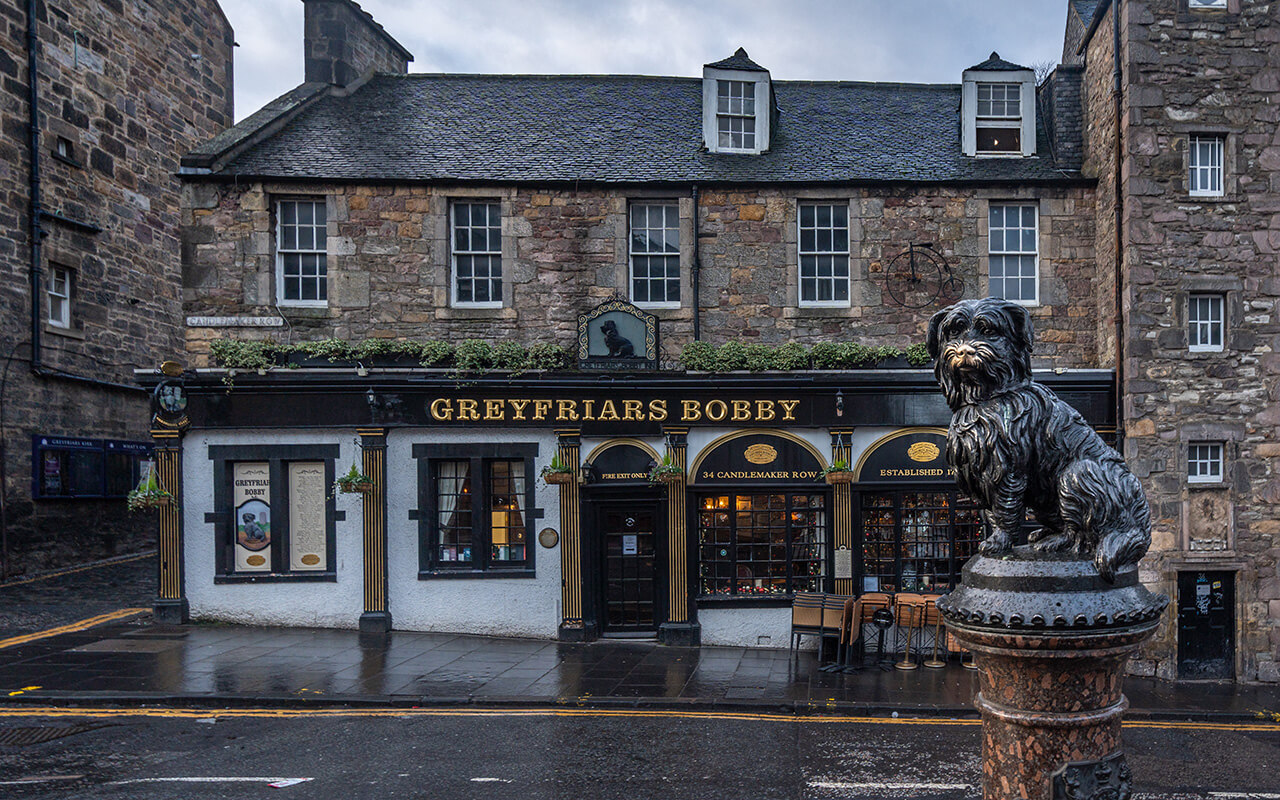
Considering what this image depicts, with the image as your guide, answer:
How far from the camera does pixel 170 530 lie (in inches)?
540

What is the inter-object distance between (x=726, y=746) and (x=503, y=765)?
2.28 metres

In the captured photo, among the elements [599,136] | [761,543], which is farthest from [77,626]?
[599,136]

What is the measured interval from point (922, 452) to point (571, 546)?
597cm

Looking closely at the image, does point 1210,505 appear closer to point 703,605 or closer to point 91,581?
point 703,605

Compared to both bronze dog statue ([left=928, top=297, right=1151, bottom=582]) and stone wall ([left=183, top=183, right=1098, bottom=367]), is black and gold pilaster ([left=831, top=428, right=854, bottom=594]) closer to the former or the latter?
stone wall ([left=183, top=183, right=1098, bottom=367])

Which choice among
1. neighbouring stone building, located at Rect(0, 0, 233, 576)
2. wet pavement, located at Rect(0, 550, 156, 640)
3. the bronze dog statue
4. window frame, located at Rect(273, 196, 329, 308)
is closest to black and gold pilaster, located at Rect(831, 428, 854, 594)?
window frame, located at Rect(273, 196, 329, 308)

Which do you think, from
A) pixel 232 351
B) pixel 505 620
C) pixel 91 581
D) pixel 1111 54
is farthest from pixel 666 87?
A: pixel 91 581

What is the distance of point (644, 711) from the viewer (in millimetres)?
9875

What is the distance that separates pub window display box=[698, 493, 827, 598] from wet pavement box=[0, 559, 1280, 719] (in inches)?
44.6

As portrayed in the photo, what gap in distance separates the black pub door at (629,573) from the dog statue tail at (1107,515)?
1067 centimetres

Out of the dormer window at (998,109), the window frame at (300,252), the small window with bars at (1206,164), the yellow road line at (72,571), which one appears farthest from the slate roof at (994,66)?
the yellow road line at (72,571)

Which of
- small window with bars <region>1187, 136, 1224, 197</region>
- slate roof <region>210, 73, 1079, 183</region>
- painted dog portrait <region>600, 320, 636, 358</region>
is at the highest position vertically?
slate roof <region>210, 73, 1079, 183</region>

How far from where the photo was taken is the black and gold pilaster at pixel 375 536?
44.4ft

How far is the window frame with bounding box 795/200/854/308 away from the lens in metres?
14.4
